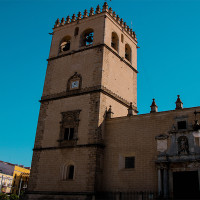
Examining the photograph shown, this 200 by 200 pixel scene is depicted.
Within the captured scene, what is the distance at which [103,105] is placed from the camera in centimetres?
2080

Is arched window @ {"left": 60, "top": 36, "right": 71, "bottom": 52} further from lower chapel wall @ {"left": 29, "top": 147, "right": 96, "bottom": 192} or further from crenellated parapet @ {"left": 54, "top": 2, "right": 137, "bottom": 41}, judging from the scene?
lower chapel wall @ {"left": 29, "top": 147, "right": 96, "bottom": 192}

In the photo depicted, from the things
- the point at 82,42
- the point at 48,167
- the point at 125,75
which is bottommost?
the point at 48,167

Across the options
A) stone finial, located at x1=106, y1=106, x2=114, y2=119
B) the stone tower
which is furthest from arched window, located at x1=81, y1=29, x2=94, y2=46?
stone finial, located at x1=106, y1=106, x2=114, y2=119

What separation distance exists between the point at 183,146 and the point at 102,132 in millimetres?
5850

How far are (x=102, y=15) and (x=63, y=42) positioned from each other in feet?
15.4

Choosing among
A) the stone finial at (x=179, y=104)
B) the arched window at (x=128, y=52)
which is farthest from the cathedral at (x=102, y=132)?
the arched window at (x=128, y=52)

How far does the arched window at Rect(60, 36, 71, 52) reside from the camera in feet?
86.2

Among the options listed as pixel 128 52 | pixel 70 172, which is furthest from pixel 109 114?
pixel 128 52

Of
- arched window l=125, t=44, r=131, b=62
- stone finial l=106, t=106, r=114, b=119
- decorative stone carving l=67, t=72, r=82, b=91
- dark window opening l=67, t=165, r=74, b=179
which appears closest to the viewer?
dark window opening l=67, t=165, r=74, b=179

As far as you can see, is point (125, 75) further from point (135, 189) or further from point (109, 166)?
point (135, 189)

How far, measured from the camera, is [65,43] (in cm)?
2691

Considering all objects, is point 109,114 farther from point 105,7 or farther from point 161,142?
point 105,7

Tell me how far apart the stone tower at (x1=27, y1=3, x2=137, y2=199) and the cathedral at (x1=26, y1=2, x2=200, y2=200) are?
0.07 metres

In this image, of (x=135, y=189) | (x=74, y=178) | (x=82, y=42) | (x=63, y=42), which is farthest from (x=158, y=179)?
(x=63, y=42)
